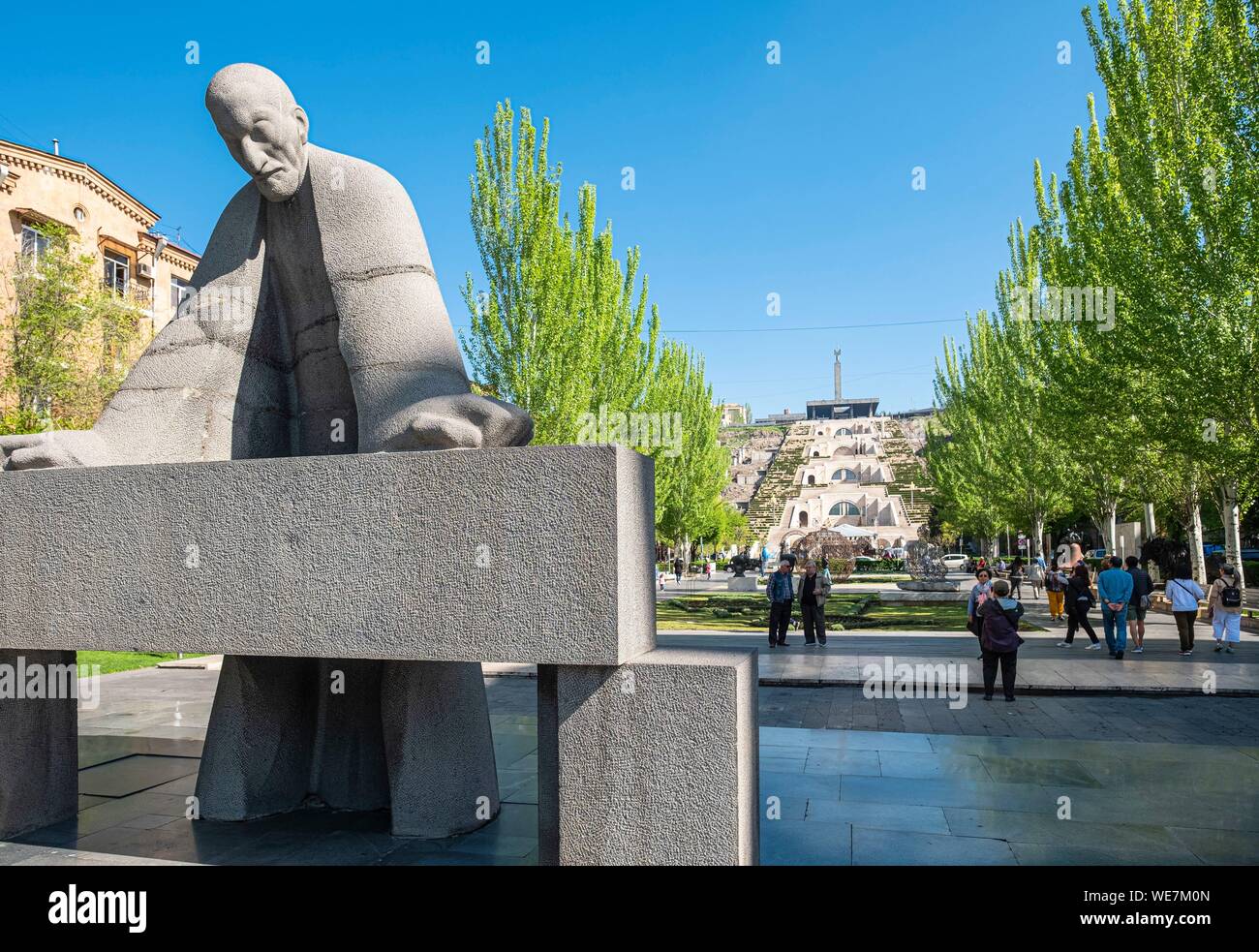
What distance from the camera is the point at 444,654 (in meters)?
2.84

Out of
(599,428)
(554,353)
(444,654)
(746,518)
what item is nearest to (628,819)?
(444,654)

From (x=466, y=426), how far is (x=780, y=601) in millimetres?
11074

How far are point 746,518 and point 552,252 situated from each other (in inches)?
2083

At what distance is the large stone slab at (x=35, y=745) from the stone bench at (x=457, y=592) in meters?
0.59

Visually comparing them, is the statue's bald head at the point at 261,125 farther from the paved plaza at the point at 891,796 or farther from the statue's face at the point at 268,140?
the paved plaza at the point at 891,796

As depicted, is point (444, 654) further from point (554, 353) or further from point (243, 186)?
point (554, 353)

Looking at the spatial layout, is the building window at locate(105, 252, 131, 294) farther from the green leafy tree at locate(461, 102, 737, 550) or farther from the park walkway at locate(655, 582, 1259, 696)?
the park walkway at locate(655, 582, 1259, 696)

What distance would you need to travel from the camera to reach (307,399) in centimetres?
436

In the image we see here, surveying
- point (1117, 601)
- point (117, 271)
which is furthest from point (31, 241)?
point (1117, 601)

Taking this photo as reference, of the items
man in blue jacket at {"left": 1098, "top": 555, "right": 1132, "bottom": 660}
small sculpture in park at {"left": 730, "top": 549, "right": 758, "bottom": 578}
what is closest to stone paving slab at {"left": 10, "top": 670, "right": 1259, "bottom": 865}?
man in blue jacket at {"left": 1098, "top": 555, "right": 1132, "bottom": 660}

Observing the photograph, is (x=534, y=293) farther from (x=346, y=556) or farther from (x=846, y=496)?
(x=846, y=496)

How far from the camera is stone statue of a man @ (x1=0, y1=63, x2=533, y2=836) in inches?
142

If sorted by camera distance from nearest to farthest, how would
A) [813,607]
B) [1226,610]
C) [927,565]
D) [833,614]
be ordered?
[1226,610] < [813,607] < [833,614] < [927,565]
